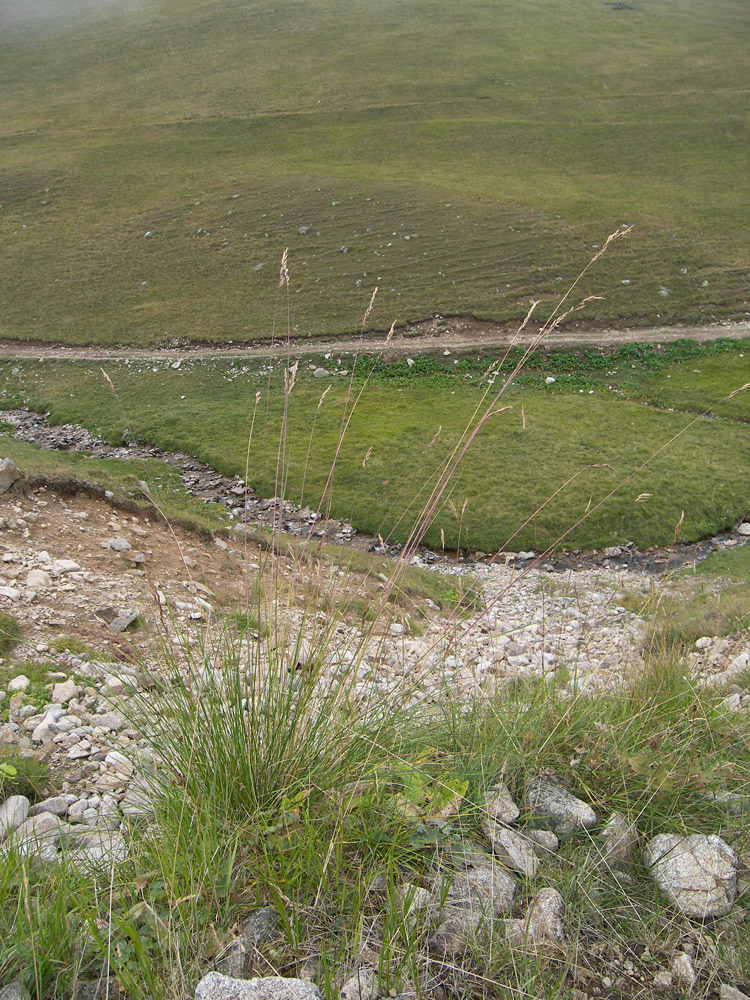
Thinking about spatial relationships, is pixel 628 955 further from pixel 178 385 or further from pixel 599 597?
pixel 178 385

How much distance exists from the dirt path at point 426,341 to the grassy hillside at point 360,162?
2.96ft

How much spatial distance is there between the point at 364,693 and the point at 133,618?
6.26 metres

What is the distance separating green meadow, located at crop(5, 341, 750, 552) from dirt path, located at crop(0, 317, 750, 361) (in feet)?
3.08

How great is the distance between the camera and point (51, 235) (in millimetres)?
40844

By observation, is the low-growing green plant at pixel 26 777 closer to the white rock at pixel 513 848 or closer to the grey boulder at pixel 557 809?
the white rock at pixel 513 848

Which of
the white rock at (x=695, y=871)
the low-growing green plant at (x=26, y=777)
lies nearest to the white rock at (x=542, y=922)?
the white rock at (x=695, y=871)

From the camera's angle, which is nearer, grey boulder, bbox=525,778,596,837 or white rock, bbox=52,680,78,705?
grey boulder, bbox=525,778,596,837

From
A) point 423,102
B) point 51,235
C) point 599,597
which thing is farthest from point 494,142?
point 599,597

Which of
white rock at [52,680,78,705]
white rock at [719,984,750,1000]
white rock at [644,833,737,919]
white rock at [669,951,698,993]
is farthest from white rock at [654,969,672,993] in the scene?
white rock at [52,680,78,705]

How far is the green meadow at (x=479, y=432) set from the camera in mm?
20094

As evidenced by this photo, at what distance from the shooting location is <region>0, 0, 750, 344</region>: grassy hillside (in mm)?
34188

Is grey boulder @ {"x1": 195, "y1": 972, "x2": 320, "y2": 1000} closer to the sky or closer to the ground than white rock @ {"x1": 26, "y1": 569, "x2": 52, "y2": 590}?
closer to the sky

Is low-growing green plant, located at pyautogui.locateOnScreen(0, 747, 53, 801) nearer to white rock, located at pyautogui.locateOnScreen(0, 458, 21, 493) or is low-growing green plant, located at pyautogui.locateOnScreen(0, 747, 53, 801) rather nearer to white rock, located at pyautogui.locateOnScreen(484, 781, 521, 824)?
white rock, located at pyautogui.locateOnScreen(484, 781, 521, 824)

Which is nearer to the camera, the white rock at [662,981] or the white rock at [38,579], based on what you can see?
the white rock at [662,981]
